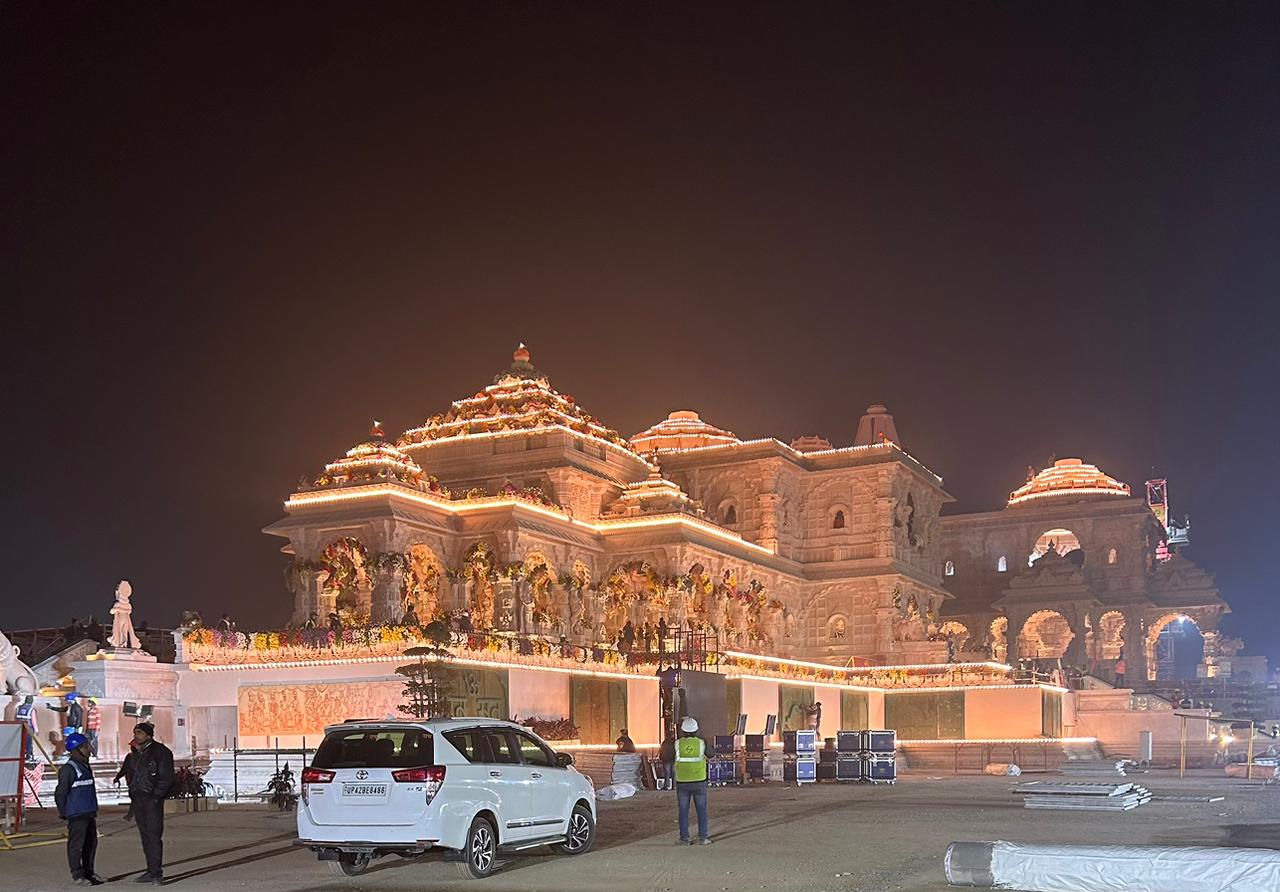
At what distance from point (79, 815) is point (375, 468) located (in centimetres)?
2873

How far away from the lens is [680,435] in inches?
2489

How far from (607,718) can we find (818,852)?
20689 millimetres

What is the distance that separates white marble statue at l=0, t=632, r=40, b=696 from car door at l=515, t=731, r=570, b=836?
16.5 m

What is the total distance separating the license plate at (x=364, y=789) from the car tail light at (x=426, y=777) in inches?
7.1

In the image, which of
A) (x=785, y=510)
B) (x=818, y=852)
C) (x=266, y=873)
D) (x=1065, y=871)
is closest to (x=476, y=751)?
(x=266, y=873)

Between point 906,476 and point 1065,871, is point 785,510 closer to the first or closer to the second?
point 906,476

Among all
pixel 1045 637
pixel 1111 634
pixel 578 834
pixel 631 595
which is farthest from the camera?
pixel 1045 637

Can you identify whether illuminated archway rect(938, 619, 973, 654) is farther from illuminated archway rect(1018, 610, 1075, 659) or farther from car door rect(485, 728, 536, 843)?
car door rect(485, 728, 536, 843)

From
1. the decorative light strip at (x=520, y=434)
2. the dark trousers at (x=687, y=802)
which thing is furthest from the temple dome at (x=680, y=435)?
the dark trousers at (x=687, y=802)

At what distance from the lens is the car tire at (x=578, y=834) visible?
17.2 meters

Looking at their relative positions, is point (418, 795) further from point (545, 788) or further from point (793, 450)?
point (793, 450)

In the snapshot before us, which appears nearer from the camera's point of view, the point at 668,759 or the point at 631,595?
the point at 668,759

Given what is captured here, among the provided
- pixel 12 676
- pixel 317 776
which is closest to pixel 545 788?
pixel 317 776

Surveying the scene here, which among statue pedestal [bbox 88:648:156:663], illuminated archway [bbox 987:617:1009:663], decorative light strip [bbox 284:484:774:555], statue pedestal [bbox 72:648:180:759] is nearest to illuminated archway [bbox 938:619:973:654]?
illuminated archway [bbox 987:617:1009:663]
